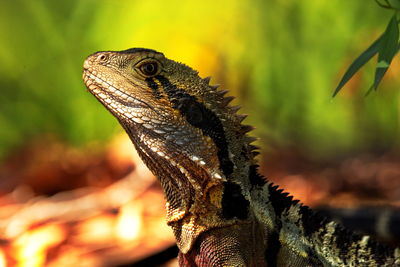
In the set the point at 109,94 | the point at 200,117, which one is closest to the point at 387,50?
the point at 200,117

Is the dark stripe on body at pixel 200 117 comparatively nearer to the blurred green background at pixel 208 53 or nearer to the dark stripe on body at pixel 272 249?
the dark stripe on body at pixel 272 249

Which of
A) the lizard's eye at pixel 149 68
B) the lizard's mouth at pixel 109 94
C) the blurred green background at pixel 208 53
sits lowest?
the lizard's mouth at pixel 109 94

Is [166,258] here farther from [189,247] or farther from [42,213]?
[42,213]

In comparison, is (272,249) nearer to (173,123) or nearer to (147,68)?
(173,123)

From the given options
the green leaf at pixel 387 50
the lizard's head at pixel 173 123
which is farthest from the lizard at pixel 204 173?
the green leaf at pixel 387 50

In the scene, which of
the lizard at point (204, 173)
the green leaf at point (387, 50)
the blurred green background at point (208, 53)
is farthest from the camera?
the blurred green background at point (208, 53)
